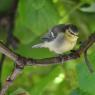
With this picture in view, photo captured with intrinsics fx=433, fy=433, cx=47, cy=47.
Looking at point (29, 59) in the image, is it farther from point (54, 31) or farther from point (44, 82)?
point (44, 82)

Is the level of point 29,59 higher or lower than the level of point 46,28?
higher

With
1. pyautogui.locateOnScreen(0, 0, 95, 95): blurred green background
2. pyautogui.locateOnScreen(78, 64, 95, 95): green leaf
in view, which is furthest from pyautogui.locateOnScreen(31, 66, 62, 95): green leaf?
pyautogui.locateOnScreen(78, 64, 95, 95): green leaf

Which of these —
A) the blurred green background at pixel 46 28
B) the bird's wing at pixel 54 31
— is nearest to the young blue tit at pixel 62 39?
the bird's wing at pixel 54 31

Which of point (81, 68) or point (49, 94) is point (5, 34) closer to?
point (49, 94)

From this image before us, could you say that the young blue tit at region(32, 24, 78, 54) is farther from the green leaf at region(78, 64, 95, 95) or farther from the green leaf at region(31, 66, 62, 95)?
the green leaf at region(31, 66, 62, 95)

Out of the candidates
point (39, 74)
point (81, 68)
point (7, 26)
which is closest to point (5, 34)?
point (7, 26)

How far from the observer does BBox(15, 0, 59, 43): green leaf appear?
0.94 meters

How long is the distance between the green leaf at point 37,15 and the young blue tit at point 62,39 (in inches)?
8.9

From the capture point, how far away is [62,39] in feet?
2.29

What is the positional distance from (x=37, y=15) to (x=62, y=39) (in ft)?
0.88

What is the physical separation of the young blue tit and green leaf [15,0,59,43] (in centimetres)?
→ 23

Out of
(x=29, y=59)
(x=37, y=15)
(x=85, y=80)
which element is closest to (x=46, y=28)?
(x=37, y=15)

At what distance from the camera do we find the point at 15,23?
3.43 ft

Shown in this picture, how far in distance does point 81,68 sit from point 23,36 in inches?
12.1
